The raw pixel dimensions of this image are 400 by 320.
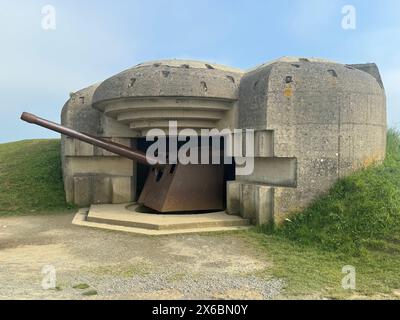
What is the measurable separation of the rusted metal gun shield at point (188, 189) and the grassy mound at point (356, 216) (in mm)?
2457

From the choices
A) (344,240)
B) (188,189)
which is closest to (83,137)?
(188,189)

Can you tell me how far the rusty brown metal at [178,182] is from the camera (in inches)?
343

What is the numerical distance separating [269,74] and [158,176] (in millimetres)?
4198

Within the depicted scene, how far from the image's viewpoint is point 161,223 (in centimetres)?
724

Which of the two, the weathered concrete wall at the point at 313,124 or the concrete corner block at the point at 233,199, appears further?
the concrete corner block at the point at 233,199

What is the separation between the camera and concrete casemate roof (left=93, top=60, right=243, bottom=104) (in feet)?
27.5

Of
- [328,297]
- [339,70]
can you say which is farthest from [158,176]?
[328,297]

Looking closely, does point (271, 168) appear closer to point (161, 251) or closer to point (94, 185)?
point (161, 251)

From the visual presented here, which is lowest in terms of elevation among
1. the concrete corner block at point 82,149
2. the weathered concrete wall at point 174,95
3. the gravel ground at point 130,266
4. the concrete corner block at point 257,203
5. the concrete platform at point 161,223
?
the gravel ground at point 130,266

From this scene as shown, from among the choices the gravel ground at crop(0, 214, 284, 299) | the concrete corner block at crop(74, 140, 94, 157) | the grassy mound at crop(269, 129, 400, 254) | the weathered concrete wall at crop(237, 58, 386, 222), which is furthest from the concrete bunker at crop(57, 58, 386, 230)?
the gravel ground at crop(0, 214, 284, 299)

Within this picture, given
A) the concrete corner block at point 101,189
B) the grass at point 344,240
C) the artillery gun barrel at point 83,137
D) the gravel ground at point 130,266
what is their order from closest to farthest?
the gravel ground at point 130,266, the grass at point 344,240, the artillery gun barrel at point 83,137, the concrete corner block at point 101,189

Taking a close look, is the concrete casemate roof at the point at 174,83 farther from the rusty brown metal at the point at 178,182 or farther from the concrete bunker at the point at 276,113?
the rusty brown metal at the point at 178,182

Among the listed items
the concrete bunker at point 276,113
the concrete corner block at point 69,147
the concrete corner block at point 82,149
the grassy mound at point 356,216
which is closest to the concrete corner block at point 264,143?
the concrete bunker at point 276,113

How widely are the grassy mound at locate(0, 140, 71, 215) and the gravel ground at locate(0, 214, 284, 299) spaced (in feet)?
9.56
